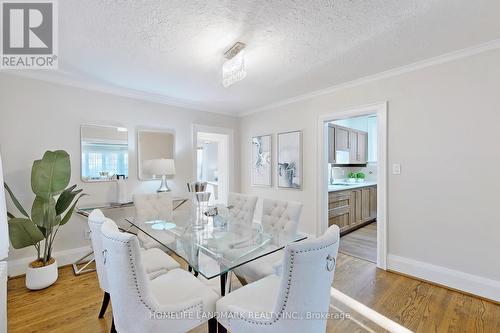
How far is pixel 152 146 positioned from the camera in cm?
364

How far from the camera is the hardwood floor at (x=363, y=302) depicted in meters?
1.81

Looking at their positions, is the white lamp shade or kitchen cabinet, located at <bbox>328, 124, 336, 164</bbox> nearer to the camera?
the white lamp shade

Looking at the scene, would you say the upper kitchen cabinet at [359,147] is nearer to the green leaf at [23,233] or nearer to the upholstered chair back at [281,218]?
the upholstered chair back at [281,218]

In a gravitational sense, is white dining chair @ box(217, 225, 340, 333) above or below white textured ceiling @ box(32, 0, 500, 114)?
below

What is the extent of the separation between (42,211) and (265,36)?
2837 millimetres

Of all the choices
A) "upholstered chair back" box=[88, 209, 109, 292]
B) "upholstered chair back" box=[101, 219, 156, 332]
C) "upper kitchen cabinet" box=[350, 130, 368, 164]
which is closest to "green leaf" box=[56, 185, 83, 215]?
"upholstered chair back" box=[88, 209, 109, 292]

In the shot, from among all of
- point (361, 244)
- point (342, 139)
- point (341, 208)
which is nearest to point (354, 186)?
point (341, 208)

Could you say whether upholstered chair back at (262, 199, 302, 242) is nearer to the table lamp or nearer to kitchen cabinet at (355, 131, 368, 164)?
the table lamp

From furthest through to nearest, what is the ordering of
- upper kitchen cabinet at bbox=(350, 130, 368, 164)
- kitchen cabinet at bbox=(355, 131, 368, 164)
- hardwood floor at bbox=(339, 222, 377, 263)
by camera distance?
kitchen cabinet at bbox=(355, 131, 368, 164)
upper kitchen cabinet at bbox=(350, 130, 368, 164)
hardwood floor at bbox=(339, 222, 377, 263)

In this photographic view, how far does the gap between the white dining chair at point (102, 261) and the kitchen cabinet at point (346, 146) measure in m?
3.33

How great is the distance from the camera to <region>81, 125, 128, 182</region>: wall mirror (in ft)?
10.0

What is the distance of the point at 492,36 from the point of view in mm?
1993

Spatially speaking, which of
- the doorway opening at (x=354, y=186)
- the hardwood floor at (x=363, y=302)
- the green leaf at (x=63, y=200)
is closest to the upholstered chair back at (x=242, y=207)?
the hardwood floor at (x=363, y=302)

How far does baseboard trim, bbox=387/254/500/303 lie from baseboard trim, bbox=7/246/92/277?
13.0ft
